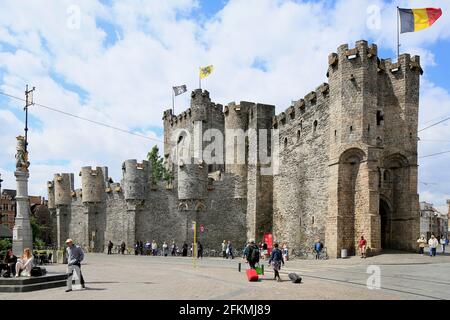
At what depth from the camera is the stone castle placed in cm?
2697

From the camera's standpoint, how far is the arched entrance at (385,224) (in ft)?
93.2

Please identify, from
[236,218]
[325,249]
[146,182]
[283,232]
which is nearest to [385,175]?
[325,249]

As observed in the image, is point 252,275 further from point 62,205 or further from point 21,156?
point 62,205

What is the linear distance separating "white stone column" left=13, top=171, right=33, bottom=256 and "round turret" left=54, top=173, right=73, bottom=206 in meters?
29.2

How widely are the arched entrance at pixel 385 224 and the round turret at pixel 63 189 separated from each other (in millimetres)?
30567

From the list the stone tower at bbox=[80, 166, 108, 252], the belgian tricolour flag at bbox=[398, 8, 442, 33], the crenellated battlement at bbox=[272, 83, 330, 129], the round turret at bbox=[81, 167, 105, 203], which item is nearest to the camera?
the belgian tricolour flag at bbox=[398, 8, 442, 33]

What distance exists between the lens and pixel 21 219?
59.9 feet

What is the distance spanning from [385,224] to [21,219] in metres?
20.5

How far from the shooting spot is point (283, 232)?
35.4m

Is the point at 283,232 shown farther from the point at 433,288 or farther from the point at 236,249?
the point at 433,288

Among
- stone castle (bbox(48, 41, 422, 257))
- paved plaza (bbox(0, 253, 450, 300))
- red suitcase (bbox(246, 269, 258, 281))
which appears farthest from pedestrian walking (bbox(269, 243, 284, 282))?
stone castle (bbox(48, 41, 422, 257))

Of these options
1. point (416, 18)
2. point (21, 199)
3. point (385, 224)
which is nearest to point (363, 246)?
point (385, 224)
